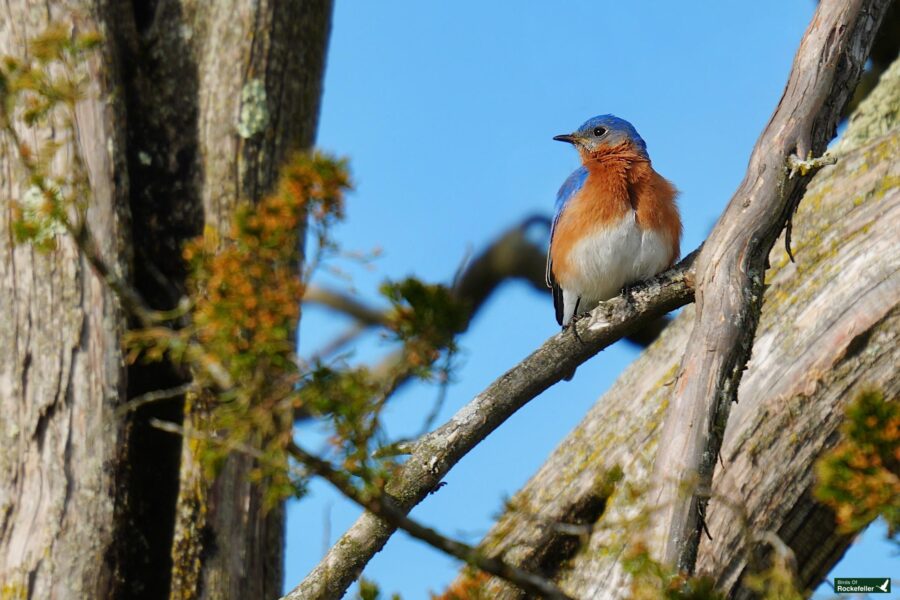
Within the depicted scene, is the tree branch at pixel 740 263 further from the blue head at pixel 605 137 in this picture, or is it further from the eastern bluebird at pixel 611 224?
the blue head at pixel 605 137

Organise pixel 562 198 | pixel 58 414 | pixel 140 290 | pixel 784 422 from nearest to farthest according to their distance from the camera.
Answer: pixel 784 422
pixel 58 414
pixel 140 290
pixel 562 198

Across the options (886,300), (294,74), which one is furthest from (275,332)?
(294,74)

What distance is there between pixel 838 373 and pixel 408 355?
308 cm

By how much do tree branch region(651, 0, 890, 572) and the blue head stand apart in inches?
96.7

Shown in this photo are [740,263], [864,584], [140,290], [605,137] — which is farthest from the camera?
[605,137]

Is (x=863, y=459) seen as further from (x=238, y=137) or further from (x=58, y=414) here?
(x=238, y=137)

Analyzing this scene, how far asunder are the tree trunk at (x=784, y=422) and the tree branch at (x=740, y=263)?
1.29 meters

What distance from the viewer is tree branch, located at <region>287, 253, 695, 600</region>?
445cm

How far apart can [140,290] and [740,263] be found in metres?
3.32

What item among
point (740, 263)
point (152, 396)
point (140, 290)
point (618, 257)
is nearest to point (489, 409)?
point (740, 263)

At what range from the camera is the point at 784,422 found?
204 inches

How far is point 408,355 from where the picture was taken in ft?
8.94

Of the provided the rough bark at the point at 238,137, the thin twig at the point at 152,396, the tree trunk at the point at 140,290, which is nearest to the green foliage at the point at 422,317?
the thin twig at the point at 152,396

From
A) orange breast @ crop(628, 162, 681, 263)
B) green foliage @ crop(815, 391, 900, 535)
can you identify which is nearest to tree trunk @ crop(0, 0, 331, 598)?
orange breast @ crop(628, 162, 681, 263)
